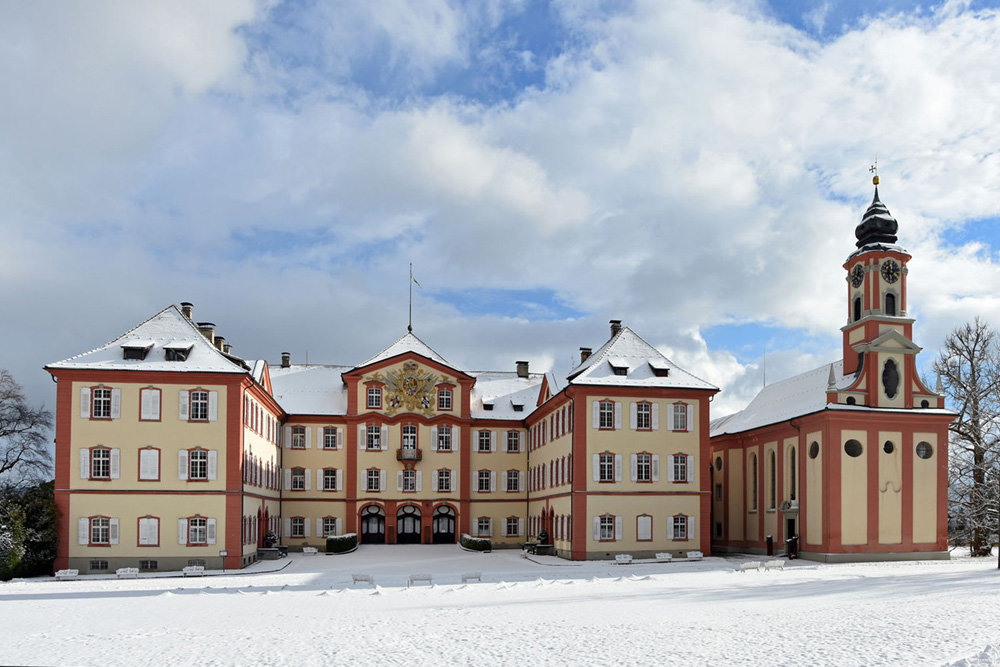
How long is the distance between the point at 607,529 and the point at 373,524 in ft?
59.1

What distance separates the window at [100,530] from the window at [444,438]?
73.8ft

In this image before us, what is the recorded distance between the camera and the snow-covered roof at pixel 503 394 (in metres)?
60.0

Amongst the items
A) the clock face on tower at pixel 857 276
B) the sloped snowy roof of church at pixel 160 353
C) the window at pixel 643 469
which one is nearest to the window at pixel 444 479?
the window at pixel 643 469

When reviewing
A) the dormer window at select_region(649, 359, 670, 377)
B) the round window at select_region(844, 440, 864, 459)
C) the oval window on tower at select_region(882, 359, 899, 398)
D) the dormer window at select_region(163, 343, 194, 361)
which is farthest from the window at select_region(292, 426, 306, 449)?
the oval window on tower at select_region(882, 359, 899, 398)

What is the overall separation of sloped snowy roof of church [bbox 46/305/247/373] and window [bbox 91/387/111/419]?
1044mm

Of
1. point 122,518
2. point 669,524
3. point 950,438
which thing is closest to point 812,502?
point 669,524

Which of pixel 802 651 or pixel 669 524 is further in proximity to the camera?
pixel 669 524

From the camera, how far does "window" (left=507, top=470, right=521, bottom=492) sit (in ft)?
193

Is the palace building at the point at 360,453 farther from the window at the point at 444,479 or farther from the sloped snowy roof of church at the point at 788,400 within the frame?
the sloped snowy roof of church at the point at 788,400

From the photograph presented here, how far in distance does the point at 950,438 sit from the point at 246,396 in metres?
34.9

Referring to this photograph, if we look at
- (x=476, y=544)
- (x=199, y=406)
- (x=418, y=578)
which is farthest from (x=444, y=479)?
(x=418, y=578)

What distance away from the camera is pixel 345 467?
2227 inches

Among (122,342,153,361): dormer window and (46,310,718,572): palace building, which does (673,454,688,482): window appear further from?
(122,342,153,361): dormer window

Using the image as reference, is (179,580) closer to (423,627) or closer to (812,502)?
(423,627)
